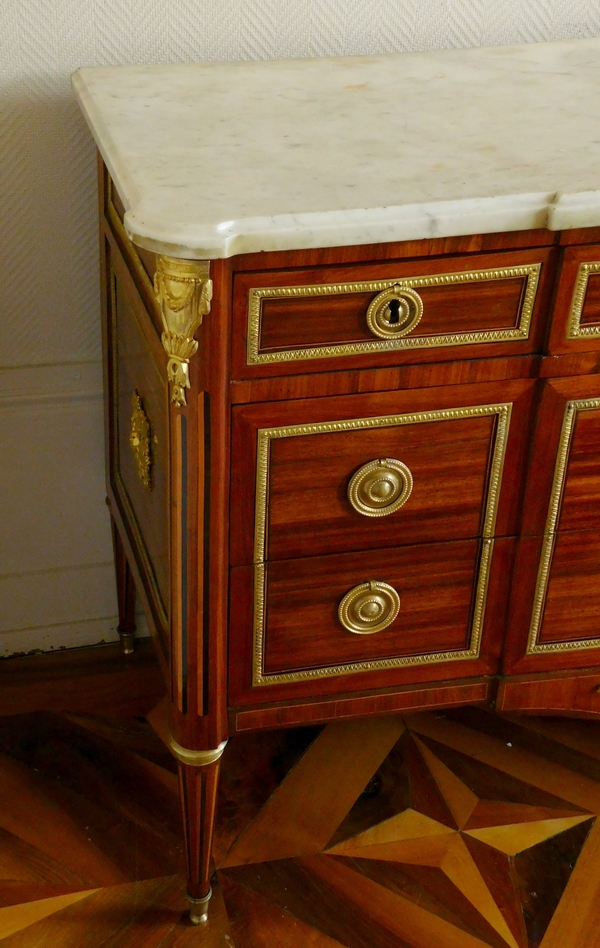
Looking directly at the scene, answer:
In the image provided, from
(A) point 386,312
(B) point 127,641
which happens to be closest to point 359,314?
(A) point 386,312

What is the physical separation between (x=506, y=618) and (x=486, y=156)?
1.30ft

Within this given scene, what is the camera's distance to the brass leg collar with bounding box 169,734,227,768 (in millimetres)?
944

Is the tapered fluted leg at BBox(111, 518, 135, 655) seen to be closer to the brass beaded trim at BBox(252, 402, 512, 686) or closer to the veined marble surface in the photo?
the brass beaded trim at BBox(252, 402, 512, 686)

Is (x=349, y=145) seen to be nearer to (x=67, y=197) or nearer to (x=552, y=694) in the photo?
(x=67, y=197)

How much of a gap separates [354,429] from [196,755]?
33 centimetres

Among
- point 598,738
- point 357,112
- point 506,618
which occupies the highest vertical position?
point 357,112

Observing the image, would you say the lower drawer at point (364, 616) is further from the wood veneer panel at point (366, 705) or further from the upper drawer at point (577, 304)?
the upper drawer at point (577, 304)

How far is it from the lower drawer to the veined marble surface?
288 millimetres

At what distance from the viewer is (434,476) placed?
2.88 ft

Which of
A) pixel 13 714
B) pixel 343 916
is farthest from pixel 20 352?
pixel 343 916

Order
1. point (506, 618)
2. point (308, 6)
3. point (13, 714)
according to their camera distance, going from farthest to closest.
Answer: point (13, 714) < point (308, 6) < point (506, 618)

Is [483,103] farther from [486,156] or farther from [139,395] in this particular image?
[139,395]

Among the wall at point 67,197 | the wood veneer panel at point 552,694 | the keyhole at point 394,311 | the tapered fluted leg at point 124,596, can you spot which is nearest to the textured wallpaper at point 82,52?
the wall at point 67,197

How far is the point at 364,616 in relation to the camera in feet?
3.04
